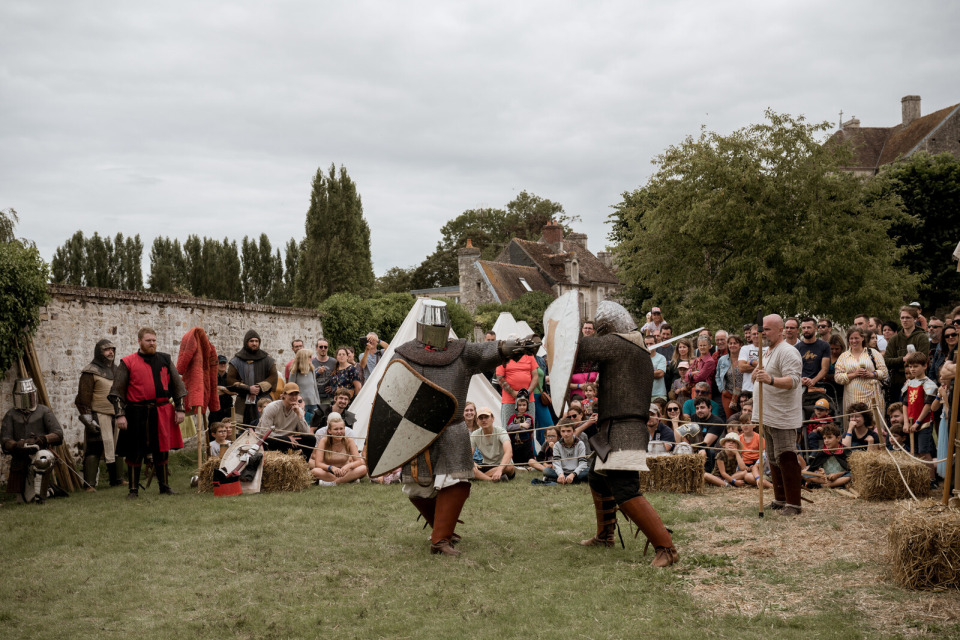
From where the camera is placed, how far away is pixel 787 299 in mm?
18391

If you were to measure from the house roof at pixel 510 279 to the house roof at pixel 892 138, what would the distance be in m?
15.9

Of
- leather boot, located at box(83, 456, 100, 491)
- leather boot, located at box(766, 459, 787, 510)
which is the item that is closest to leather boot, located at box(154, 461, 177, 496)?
leather boot, located at box(83, 456, 100, 491)

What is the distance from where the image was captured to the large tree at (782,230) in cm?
1836

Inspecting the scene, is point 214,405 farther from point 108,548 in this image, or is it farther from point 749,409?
point 749,409

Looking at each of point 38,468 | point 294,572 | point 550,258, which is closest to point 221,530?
point 294,572

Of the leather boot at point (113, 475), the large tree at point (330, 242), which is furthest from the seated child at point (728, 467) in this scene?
the large tree at point (330, 242)

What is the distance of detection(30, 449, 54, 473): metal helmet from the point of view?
8094 mm

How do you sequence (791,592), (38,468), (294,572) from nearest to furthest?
(791,592) < (294,572) < (38,468)

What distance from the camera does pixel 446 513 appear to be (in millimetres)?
5543

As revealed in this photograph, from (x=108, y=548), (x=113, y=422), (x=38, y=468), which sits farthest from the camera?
(x=113, y=422)

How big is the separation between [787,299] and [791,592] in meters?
15.1

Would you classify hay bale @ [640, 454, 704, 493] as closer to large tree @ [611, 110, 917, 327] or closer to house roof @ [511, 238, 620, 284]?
large tree @ [611, 110, 917, 327]

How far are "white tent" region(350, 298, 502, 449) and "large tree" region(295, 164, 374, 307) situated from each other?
27.2 meters

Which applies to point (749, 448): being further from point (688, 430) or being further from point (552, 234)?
point (552, 234)
